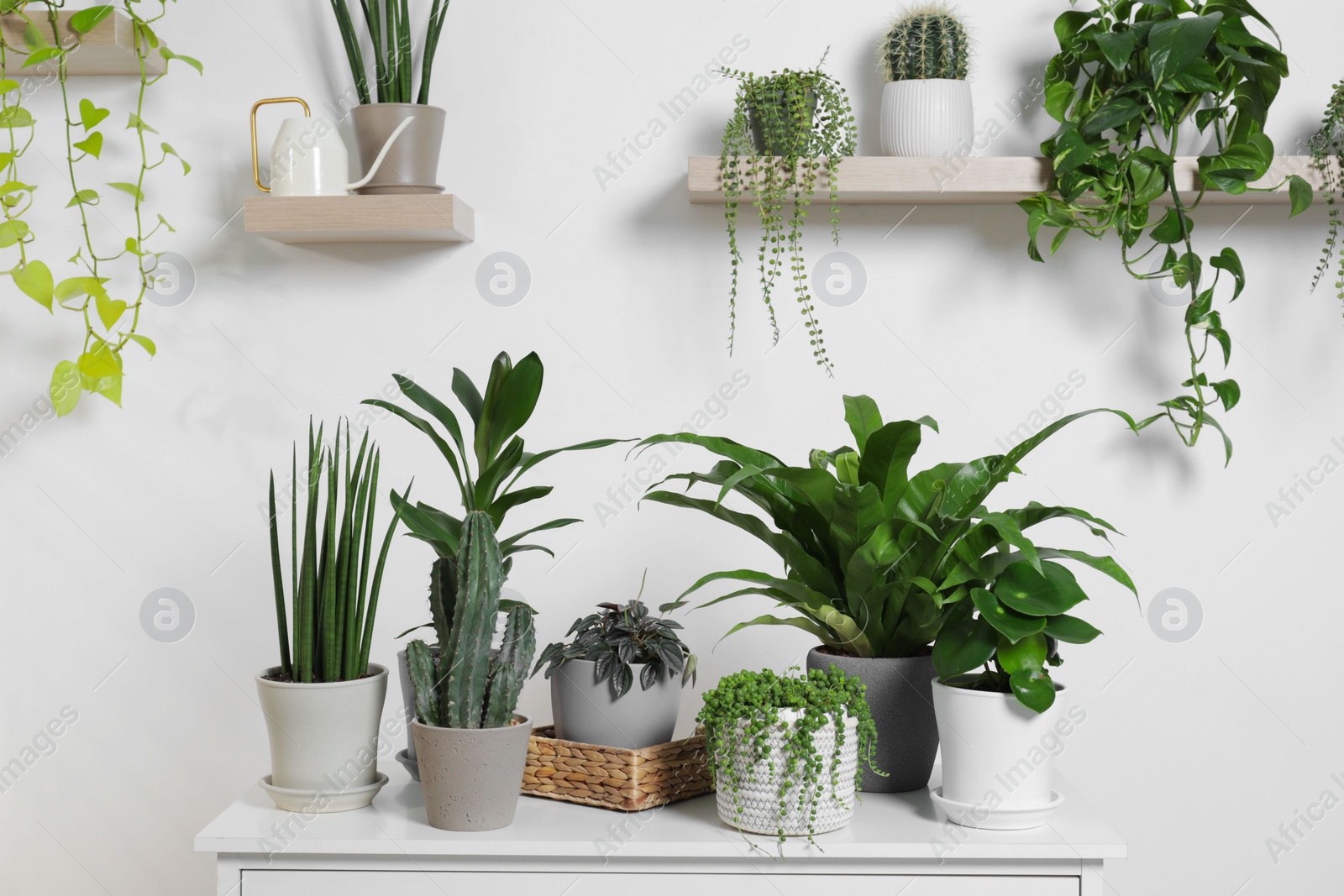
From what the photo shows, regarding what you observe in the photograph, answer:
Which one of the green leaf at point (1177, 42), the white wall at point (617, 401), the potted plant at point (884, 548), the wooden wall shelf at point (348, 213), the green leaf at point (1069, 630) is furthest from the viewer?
the white wall at point (617, 401)

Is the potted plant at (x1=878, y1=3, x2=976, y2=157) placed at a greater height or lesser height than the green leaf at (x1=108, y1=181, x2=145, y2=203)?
greater

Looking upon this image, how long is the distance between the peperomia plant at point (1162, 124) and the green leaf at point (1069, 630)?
0.52m

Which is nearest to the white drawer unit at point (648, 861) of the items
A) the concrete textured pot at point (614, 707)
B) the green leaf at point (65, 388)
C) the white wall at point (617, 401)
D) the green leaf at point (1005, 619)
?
the concrete textured pot at point (614, 707)

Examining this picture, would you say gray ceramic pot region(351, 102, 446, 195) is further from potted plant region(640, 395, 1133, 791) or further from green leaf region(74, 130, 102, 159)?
potted plant region(640, 395, 1133, 791)

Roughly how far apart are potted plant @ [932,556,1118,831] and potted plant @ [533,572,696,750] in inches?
12.5

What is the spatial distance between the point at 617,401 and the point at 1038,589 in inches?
30.5

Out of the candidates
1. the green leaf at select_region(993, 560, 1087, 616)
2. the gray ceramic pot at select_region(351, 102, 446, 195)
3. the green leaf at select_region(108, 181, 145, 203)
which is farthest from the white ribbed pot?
the green leaf at select_region(108, 181, 145, 203)

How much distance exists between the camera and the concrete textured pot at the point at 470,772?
1.15 m

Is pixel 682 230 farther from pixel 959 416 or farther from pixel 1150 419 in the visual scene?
pixel 1150 419

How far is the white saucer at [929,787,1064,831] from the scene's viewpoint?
117 centimetres

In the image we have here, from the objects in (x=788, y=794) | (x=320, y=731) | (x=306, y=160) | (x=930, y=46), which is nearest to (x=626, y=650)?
(x=788, y=794)

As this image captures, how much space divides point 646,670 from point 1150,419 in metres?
0.84

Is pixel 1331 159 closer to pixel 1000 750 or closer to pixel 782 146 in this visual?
pixel 782 146

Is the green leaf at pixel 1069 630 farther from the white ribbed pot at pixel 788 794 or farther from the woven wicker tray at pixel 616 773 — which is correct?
the woven wicker tray at pixel 616 773
